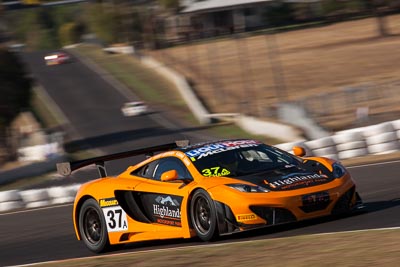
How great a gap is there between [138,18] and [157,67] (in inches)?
1067

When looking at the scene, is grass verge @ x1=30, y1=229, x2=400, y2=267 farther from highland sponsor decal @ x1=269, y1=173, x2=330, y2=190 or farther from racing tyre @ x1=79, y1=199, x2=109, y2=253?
racing tyre @ x1=79, y1=199, x2=109, y2=253

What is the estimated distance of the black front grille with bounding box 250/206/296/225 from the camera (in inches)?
365

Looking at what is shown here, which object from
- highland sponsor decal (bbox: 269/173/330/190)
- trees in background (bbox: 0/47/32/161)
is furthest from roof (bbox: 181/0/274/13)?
highland sponsor decal (bbox: 269/173/330/190)

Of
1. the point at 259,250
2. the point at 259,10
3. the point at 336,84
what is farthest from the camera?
the point at 259,10

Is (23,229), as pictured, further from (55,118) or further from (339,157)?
(55,118)

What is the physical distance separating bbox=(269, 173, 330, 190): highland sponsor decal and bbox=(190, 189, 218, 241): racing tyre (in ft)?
2.18

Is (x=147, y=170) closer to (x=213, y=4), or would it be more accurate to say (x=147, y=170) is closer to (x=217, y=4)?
(x=217, y=4)

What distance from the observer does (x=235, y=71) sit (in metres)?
55.3

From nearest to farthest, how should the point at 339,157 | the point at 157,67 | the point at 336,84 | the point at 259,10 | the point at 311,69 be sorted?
the point at 339,157, the point at 336,84, the point at 311,69, the point at 157,67, the point at 259,10

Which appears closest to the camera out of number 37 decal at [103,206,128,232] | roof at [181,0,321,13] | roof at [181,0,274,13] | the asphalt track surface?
the asphalt track surface

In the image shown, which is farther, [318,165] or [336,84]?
[336,84]

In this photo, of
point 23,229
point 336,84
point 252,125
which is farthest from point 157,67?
point 23,229

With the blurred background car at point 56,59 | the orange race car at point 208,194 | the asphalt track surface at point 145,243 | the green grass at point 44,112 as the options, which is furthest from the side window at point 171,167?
the blurred background car at point 56,59

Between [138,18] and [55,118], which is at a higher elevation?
[138,18]
